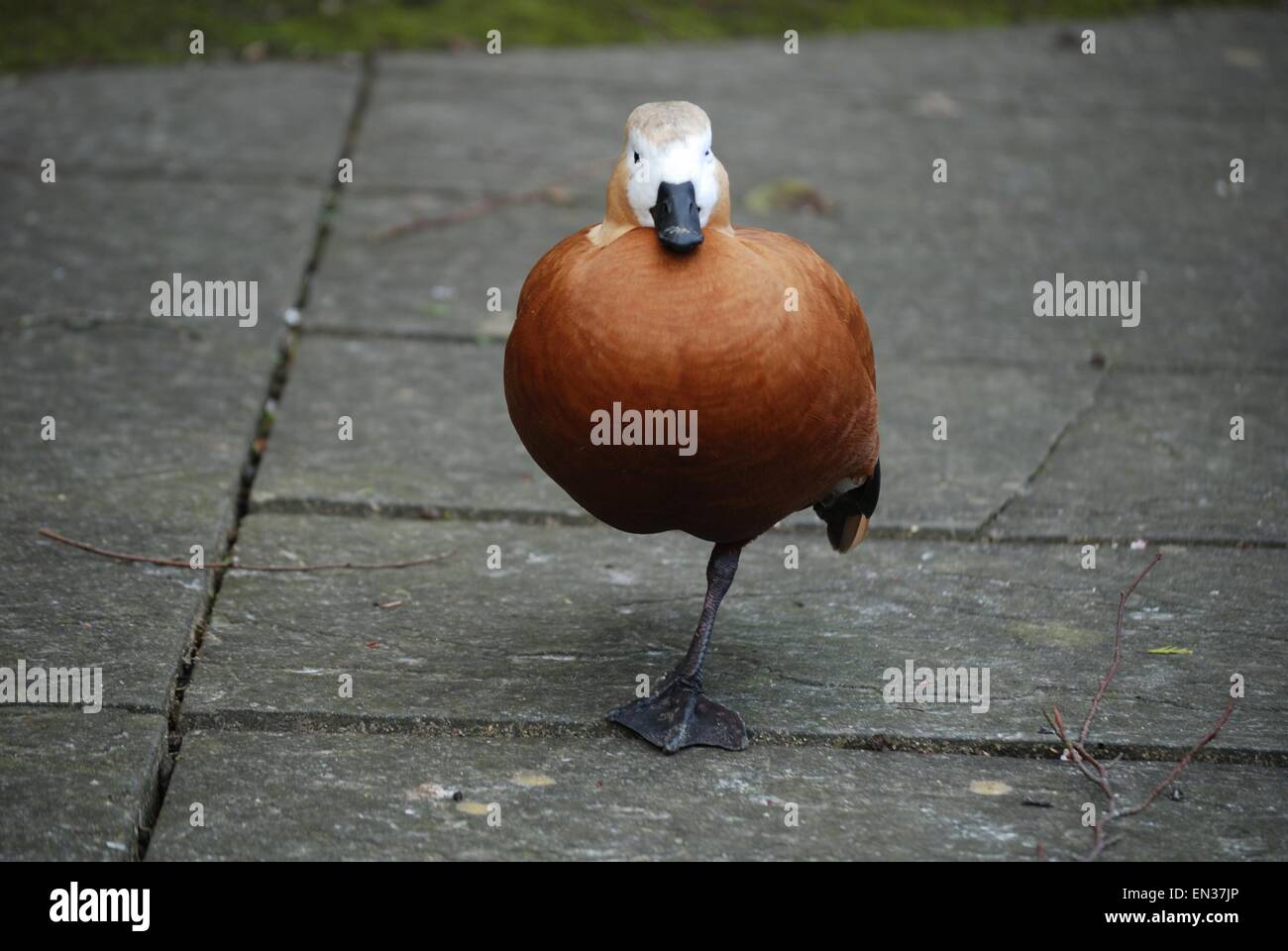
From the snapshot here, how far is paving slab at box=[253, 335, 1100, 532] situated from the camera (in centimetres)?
355

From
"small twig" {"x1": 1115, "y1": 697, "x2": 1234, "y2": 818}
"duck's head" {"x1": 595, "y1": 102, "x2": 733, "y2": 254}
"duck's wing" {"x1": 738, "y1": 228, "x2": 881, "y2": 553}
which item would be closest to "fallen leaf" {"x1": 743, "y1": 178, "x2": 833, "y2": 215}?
"duck's wing" {"x1": 738, "y1": 228, "x2": 881, "y2": 553}

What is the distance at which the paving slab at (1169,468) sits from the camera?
354 centimetres

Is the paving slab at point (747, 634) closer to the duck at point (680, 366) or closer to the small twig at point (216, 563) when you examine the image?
the small twig at point (216, 563)

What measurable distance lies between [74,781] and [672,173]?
1389mm

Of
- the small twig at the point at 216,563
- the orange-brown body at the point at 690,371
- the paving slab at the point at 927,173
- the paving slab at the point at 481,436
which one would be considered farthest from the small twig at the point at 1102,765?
the paving slab at the point at 927,173

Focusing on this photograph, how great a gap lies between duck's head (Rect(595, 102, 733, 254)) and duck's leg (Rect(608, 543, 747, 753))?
30.7 inches

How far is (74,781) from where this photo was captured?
96.7 inches

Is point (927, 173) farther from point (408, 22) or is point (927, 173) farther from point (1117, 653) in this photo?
point (1117, 653)

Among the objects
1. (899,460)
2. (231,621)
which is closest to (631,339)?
(231,621)

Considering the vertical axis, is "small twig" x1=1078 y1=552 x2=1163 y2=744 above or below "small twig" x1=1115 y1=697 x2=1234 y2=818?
above

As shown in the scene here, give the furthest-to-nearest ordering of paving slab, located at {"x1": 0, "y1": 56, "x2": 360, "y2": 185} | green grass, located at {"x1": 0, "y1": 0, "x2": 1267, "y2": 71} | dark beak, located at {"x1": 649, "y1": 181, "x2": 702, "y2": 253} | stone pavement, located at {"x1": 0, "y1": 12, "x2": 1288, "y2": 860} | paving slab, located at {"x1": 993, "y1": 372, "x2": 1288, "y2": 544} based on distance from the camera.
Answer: green grass, located at {"x1": 0, "y1": 0, "x2": 1267, "y2": 71}
paving slab, located at {"x1": 0, "y1": 56, "x2": 360, "y2": 185}
paving slab, located at {"x1": 993, "y1": 372, "x2": 1288, "y2": 544}
stone pavement, located at {"x1": 0, "y1": 12, "x2": 1288, "y2": 860}
dark beak, located at {"x1": 649, "y1": 181, "x2": 702, "y2": 253}

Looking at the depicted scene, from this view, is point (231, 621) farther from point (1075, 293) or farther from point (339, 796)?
point (1075, 293)

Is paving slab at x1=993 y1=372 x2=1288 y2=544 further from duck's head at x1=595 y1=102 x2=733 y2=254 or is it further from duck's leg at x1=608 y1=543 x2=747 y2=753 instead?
duck's head at x1=595 y1=102 x2=733 y2=254

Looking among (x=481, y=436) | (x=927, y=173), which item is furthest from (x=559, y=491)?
(x=927, y=173)
